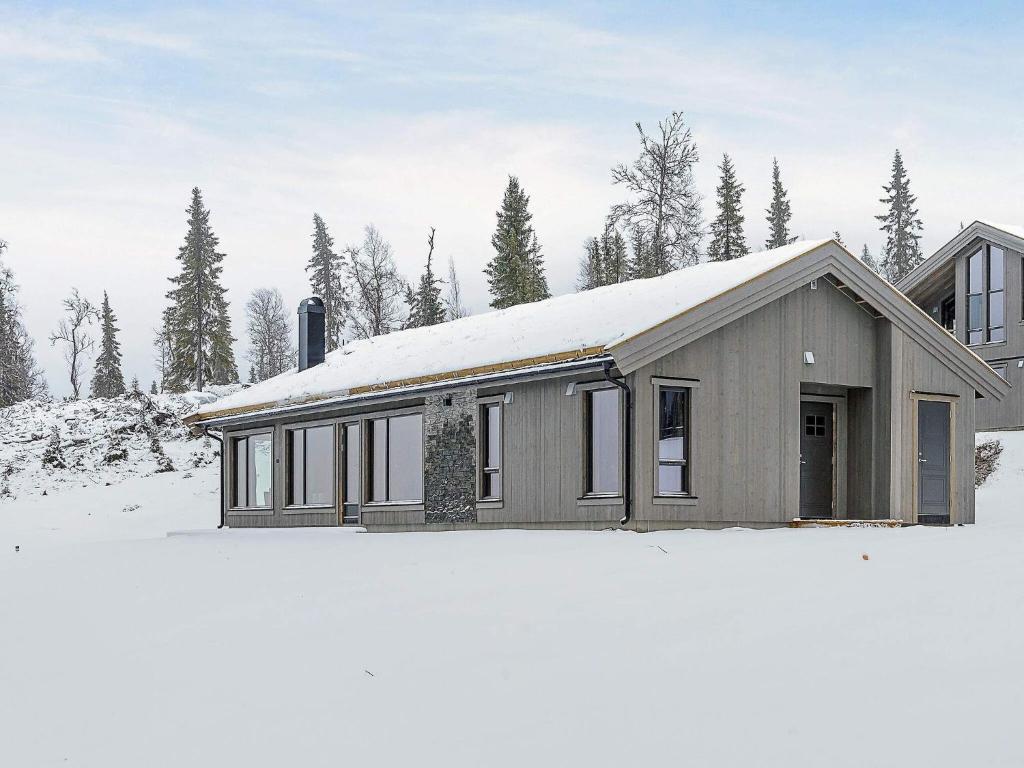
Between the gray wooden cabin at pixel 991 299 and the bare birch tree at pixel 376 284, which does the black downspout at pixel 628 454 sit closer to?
the gray wooden cabin at pixel 991 299

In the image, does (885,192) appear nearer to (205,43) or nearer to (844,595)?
(205,43)

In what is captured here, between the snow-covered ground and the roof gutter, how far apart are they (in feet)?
11.0

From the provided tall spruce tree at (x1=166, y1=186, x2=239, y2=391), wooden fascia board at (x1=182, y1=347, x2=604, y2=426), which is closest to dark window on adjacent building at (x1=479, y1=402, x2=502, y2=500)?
wooden fascia board at (x1=182, y1=347, x2=604, y2=426)

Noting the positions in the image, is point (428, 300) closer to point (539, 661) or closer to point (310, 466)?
point (310, 466)

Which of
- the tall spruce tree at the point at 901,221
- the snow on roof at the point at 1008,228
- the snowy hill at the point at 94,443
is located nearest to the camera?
the snow on roof at the point at 1008,228

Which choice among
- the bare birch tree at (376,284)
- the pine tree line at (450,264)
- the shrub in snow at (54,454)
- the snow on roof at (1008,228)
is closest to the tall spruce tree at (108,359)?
the pine tree line at (450,264)

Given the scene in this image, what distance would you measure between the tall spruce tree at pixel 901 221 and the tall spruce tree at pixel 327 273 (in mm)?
28995

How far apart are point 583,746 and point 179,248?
5195 cm

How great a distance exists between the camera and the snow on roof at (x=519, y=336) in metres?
16.9

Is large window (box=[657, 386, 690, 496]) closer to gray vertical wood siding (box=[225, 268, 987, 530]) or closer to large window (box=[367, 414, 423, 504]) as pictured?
gray vertical wood siding (box=[225, 268, 987, 530])

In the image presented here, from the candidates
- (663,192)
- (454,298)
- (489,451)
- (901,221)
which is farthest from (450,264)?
(489,451)

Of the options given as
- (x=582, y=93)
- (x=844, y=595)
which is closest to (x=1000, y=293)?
(x=582, y=93)

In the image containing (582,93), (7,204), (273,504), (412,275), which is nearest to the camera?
(582,93)

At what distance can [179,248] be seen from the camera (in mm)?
55250
